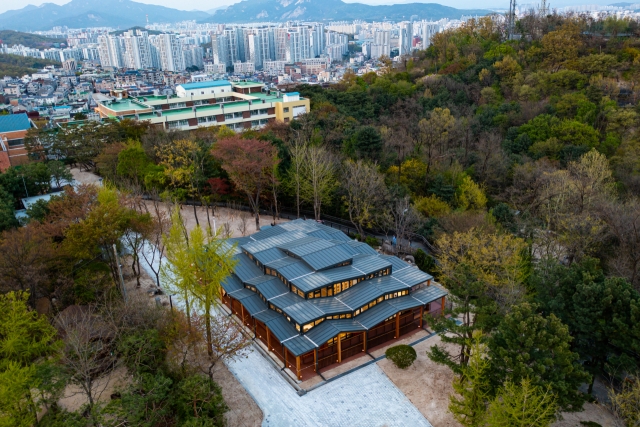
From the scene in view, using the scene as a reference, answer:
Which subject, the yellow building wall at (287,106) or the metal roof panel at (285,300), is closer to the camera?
the metal roof panel at (285,300)

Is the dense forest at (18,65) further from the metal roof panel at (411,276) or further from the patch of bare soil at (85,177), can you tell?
the metal roof panel at (411,276)

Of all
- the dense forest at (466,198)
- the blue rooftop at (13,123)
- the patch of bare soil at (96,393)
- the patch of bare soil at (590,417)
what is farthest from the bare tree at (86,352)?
the blue rooftop at (13,123)

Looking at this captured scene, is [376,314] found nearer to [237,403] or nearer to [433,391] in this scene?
[433,391]

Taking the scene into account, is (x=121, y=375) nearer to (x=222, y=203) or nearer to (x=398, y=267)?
(x=398, y=267)

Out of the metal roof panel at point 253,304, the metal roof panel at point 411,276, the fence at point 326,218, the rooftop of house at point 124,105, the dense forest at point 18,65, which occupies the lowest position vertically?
the fence at point 326,218

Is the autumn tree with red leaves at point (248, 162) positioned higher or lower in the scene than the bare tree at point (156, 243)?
higher

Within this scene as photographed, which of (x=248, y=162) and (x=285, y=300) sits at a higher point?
(x=248, y=162)

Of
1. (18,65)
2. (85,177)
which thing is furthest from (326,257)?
(18,65)
